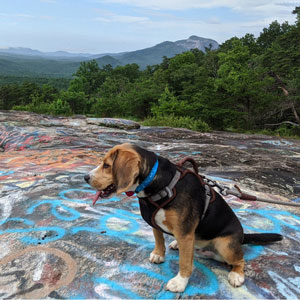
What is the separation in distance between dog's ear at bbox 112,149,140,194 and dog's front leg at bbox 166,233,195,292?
2.05 ft

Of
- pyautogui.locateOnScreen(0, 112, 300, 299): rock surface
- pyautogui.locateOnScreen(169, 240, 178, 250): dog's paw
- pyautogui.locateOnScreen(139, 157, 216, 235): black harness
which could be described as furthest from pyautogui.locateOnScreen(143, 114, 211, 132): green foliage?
pyautogui.locateOnScreen(139, 157, 216, 235): black harness

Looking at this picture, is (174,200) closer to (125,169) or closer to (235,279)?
(125,169)

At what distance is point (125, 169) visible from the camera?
2178 millimetres

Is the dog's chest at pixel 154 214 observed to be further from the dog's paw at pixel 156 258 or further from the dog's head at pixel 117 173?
the dog's paw at pixel 156 258

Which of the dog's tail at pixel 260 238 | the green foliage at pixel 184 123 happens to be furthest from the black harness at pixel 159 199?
the green foliage at pixel 184 123

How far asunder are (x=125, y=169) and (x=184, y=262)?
926mm

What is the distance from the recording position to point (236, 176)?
671cm

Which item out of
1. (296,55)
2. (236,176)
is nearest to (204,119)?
(296,55)

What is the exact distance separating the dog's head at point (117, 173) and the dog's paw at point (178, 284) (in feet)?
2.94

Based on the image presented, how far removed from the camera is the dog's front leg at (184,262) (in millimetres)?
2314

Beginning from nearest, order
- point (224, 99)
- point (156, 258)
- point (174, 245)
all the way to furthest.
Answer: point (156, 258), point (174, 245), point (224, 99)

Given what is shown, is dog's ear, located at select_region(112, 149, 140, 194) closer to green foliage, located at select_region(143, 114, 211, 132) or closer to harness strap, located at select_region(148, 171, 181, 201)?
harness strap, located at select_region(148, 171, 181, 201)

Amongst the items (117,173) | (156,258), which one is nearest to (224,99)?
(156,258)

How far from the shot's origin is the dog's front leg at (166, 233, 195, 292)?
2.31 meters
